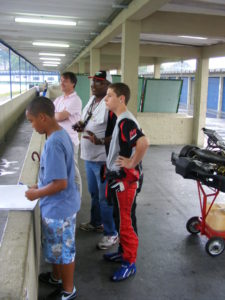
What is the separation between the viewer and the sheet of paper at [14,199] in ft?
6.80

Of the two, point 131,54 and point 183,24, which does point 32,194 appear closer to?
point 131,54

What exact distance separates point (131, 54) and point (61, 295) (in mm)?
4517

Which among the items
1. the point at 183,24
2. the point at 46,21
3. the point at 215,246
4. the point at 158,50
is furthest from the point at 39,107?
the point at 158,50

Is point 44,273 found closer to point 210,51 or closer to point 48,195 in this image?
point 48,195

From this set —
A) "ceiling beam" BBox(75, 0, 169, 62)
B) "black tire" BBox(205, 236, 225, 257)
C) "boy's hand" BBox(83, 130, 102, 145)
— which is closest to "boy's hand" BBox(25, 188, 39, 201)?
"boy's hand" BBox(83, 130, 102, 145)

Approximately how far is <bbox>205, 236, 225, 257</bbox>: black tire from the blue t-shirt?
1.77 m

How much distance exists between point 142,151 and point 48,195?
2.95ft

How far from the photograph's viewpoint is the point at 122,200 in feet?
8.89

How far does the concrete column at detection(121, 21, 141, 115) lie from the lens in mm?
5652

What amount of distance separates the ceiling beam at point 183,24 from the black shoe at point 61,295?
16.3 ft

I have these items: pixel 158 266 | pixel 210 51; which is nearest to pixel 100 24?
pixel 210 51

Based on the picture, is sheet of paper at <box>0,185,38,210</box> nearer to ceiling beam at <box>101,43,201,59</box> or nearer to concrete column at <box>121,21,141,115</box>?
concrete column at <box>121,21,141,115</box>

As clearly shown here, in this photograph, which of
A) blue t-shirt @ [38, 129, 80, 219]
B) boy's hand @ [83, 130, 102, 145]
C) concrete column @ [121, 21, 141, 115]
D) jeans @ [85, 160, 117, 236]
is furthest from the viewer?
concrete column @ [121, 21, 141, 115]

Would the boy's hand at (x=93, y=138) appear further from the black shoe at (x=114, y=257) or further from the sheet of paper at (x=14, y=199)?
the black shoe at (x=114, y=257)
